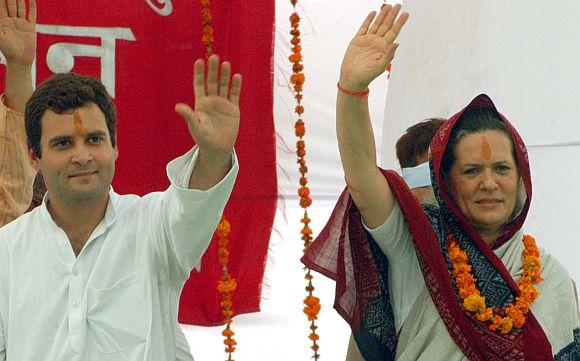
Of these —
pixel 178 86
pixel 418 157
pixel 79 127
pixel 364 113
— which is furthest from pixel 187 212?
pixel 178 86

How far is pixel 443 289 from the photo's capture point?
214 centimetres

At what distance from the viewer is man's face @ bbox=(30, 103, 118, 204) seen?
6.45ft

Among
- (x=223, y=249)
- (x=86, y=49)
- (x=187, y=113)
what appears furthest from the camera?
(x=86, y=49)

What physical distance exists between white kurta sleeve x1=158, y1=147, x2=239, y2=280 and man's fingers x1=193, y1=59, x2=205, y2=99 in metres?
0.11

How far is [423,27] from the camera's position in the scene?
12.8ft

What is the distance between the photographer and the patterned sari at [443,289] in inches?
84.2

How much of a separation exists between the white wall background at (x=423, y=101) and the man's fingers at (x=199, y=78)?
1.98 m

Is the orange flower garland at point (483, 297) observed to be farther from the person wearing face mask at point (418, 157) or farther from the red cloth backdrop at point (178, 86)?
the red cloth backdrop at point (178, 86)

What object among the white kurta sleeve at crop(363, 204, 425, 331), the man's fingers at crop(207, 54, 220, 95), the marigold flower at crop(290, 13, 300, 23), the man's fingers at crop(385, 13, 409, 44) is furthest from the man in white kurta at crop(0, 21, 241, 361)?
the marigold flower at crop(290, 13, 300, 23)

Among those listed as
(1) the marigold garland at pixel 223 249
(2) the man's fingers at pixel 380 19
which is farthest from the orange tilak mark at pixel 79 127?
(1) the marigold garland at pixel 223 249

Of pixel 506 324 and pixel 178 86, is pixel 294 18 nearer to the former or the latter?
pixel 178 86

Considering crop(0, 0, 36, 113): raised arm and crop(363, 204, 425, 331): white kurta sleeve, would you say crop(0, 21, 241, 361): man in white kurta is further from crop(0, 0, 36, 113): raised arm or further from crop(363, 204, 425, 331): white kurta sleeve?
crop(0, 0, 36, 113): raised arm

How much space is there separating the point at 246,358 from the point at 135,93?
1186mm

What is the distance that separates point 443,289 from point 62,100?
89 cm
